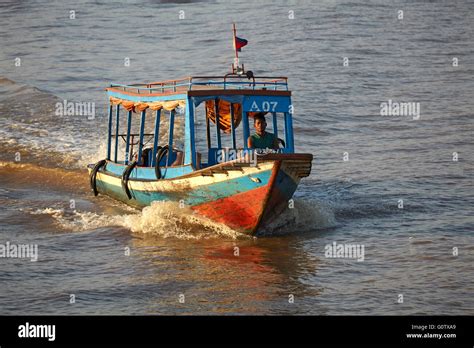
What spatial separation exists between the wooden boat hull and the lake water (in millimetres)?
294

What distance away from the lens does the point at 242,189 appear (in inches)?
608

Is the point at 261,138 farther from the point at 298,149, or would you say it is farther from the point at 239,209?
the point at 298,149

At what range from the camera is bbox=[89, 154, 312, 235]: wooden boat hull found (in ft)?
49.3

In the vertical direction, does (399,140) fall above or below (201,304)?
above

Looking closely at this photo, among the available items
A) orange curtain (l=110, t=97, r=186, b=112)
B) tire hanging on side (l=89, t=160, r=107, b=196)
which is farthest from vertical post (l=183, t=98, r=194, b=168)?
tire hanging on side (l=89, t=160, r=107, b=196)

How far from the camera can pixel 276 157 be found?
14.7 metres

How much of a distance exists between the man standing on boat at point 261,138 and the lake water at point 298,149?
1.32 m

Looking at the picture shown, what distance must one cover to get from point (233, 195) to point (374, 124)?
417 inches

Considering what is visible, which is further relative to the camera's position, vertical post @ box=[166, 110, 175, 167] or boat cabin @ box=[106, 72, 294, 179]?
vertical post @ box=[166, 110, 175, 167]

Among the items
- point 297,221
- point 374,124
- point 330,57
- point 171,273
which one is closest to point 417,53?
point 330,57

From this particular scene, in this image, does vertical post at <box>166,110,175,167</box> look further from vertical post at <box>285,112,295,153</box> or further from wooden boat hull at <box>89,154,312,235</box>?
vertical post at <box>285,112,295,153</box>

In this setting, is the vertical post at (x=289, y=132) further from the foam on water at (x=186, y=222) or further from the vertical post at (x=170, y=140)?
the vertical post at (x=170, y=140)
